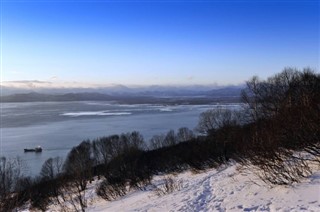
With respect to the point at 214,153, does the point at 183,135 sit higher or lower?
lower

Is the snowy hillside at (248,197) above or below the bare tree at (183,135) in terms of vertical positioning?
above

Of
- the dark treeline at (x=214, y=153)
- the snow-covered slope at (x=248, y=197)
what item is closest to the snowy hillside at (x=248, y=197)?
the snow-covered slope at (x=248, y=197)

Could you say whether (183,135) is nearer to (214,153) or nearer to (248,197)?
(214,153)

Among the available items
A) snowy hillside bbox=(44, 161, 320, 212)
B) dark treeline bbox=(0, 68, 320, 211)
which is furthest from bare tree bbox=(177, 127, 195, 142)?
snowy hillside bbox=(44, 161, 320, 212)

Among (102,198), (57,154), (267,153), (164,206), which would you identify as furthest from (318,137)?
(57,154)

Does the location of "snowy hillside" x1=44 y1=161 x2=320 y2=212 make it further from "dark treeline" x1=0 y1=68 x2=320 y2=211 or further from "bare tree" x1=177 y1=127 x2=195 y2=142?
"bare tree" x1=177 y1=127 x2=195 y2=142

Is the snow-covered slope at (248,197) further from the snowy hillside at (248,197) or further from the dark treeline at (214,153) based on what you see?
the dark treeline at (214,153)

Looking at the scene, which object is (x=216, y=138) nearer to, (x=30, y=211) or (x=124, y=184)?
(x=124, y=184)

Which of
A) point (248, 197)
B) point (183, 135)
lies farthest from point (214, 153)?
point (183, 135)

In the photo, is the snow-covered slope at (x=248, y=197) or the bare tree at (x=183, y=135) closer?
the snow-covered slope at (x=248, y=197)
